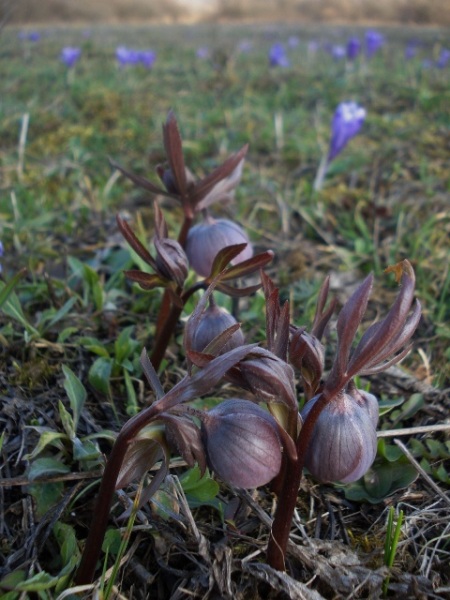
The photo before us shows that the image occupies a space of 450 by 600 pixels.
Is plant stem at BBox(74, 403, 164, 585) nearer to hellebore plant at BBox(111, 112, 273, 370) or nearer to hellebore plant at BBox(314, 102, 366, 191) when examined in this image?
hellebore plant at BBox(111, 112, 273, 370)

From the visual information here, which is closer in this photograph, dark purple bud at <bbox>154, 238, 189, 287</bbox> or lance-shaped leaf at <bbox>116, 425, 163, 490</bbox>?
lance-shaped leaf at <bbox>116, 425, 163, 490</bbox>

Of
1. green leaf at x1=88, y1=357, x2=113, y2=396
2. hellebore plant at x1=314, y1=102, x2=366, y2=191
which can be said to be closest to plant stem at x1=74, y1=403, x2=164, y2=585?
green leaf at x1=88, y1=357, x2=113, y2=396

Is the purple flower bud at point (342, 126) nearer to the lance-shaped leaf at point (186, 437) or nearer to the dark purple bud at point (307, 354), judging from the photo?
the dark purple bud at point (307, 354)

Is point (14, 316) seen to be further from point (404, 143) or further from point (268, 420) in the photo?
point (404, 143)

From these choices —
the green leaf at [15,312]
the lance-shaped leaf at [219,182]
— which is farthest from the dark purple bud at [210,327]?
the green leaf at [15,312]

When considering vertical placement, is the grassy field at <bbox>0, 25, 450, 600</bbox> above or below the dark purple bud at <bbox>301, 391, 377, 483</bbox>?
below

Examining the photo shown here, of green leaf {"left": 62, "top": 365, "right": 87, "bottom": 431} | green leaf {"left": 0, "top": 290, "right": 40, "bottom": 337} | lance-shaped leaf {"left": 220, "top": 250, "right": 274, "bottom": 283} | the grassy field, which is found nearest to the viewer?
the grassy field
